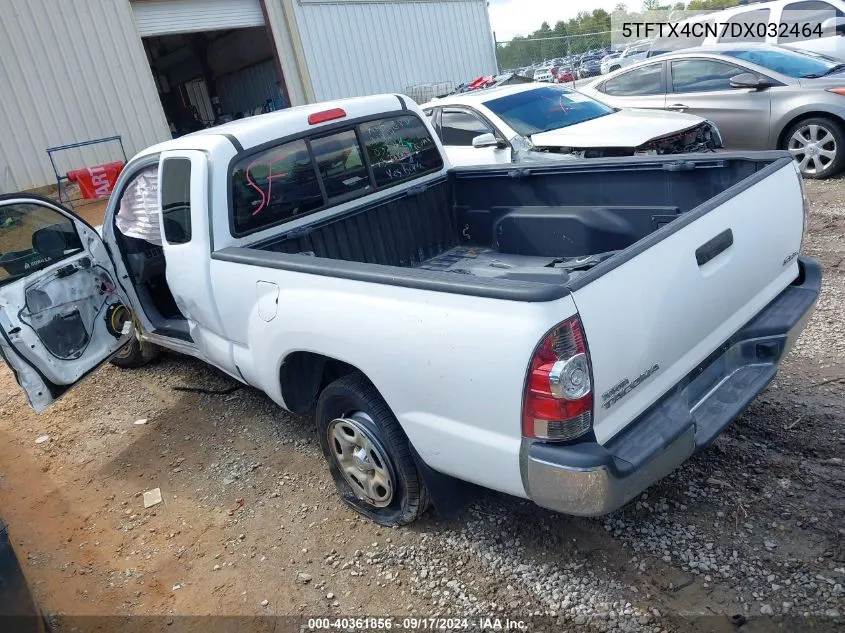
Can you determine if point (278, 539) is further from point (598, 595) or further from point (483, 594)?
point (598, 595)

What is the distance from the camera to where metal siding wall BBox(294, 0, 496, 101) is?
15.7 metres

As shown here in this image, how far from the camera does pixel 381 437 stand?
9.64 ft

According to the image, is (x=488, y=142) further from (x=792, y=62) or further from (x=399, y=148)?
(x=792, y=62)

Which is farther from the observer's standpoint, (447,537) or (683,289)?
(447,537)

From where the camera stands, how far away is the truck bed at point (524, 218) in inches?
141

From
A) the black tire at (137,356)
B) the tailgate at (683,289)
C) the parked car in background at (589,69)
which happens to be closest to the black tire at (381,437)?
the tailgate at (683,289)

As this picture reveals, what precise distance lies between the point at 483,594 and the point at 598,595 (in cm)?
46

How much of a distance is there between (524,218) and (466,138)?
12.3 ft

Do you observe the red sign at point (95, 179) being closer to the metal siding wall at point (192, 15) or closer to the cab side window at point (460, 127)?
the metal siding wall at point (192, 15)

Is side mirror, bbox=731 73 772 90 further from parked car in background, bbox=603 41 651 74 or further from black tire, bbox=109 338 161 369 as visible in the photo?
parked car in background, bbox=603 41 651 74

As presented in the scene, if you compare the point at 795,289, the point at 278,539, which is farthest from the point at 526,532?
the point at 795,289

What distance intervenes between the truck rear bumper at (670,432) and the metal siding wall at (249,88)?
1677 cm

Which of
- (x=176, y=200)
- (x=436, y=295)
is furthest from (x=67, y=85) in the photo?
(x=436, y=295)

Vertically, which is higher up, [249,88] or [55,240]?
[249,88]
